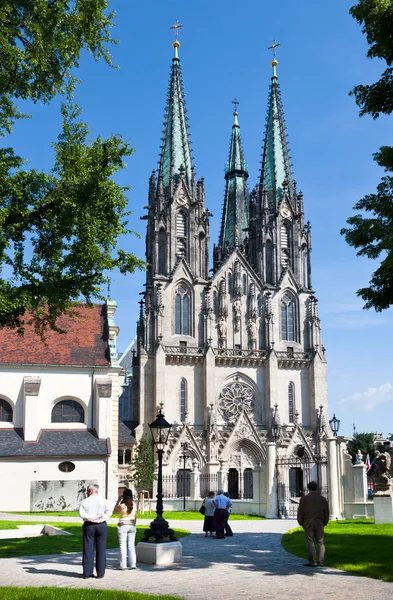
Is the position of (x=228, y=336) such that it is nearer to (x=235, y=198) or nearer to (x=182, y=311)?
(x=182, y=311)

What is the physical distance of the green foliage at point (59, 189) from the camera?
57.4ft

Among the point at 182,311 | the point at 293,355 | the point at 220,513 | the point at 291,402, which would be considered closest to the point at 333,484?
the point at 220,513

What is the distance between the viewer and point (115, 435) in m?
42.2

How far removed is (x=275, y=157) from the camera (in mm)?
66438

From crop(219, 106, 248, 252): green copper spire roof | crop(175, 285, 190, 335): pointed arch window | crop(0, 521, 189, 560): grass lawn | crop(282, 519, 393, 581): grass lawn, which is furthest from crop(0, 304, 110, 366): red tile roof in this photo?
crop(219, 106, 248, 252): green copper spire roof

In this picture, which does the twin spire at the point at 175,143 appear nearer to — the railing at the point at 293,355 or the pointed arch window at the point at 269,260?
the pointed arch window at the point at 269,260

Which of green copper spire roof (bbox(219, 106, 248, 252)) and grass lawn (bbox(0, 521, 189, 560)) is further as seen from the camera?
green copper spire roof (bbox(219, 106, 248, 252))

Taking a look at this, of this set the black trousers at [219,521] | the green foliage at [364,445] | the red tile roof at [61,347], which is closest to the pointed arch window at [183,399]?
the red tile roof at [61,347]

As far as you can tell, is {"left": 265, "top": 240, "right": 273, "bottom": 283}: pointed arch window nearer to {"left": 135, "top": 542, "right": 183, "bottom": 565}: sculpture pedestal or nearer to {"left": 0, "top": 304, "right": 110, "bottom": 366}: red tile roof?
{"left": 0, "top": 304, "right": 110, "bottom": 366}: red tile roof

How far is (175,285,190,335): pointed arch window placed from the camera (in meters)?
56.9

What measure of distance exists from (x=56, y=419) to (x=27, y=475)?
4423 mm

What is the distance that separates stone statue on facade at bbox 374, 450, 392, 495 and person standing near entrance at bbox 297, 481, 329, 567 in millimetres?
10314

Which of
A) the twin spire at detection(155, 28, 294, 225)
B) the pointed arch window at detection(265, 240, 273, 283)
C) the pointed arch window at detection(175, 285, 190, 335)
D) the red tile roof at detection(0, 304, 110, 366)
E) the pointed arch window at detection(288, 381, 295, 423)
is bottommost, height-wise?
the pointed arch window at detection(288, 381, 295, 423)

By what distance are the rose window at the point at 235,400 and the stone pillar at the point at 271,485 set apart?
2184cm
